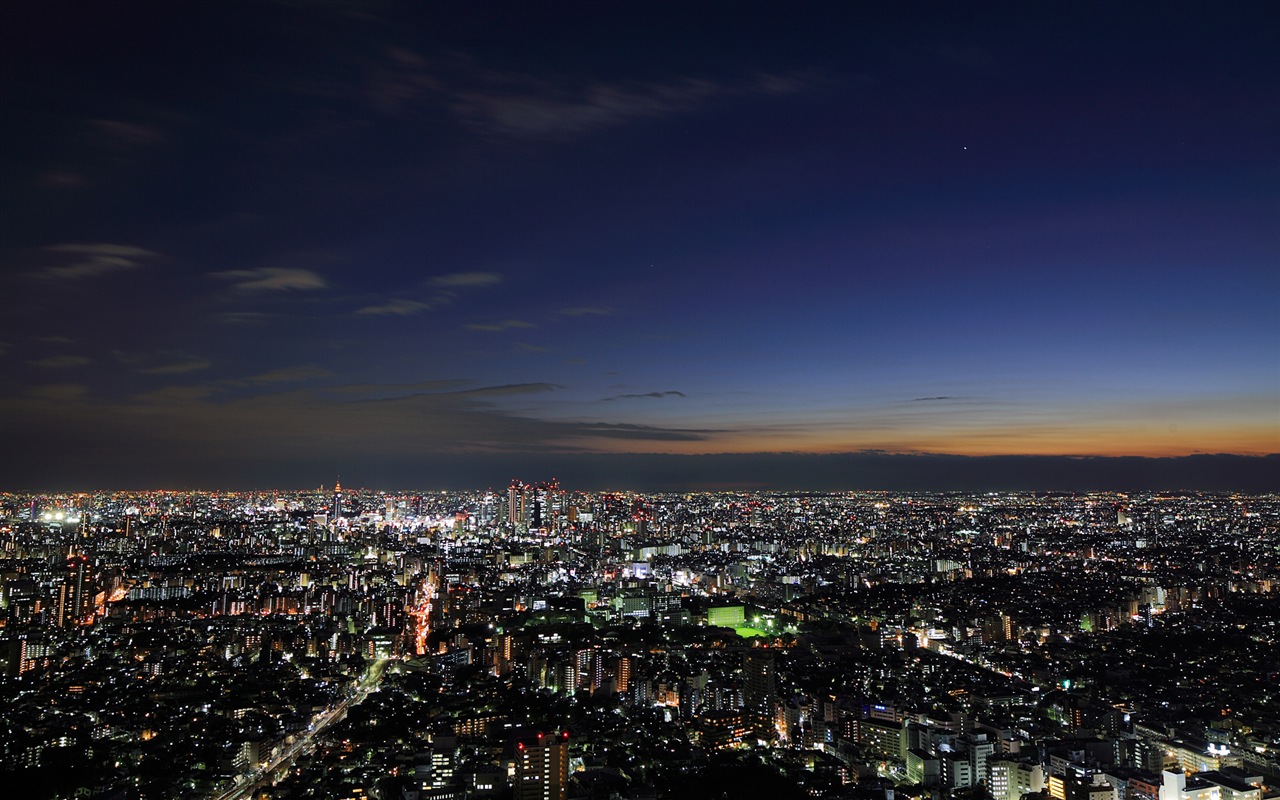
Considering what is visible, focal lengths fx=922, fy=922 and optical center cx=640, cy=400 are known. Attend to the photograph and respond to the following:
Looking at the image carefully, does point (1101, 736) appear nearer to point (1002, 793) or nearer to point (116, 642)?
point (1002, 793)

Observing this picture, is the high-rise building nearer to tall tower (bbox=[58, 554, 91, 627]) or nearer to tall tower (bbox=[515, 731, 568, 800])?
tall tower (bbox=[58, 554, 91, 627])

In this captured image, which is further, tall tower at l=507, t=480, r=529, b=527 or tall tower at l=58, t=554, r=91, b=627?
tall tower at l=507, t=480, r=529, b=527

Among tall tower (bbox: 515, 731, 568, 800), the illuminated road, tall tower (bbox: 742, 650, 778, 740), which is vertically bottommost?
the illuminated road

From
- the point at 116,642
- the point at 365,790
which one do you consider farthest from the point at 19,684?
the point at 365,790

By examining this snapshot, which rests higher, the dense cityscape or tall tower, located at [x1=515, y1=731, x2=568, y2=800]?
tall tower, located at [x1=515, y1=731, x2=568, y2=800]

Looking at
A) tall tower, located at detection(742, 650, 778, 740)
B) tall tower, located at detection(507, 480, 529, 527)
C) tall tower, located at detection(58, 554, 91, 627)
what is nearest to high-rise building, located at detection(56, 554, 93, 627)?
tall tower, located at detection(58, 554, 91, 627)

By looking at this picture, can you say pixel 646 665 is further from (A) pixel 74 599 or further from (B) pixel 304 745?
(A) pixel 74 599

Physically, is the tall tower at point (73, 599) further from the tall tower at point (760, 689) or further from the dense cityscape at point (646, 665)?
the tall tower at point (760, 689)

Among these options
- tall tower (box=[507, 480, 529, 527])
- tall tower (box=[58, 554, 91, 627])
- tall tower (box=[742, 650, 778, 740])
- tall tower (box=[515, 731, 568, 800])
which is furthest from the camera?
tall tower (box=[507, 480, 529, 527])
